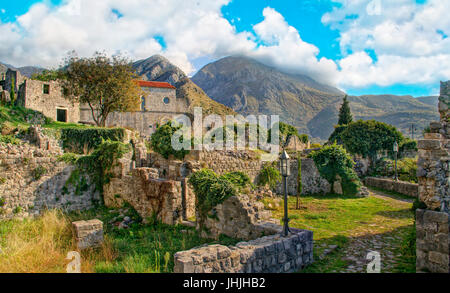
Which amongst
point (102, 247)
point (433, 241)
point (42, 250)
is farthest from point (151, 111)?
point (433, 241)

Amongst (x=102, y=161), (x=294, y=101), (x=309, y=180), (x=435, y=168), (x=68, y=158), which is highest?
(x=294, y=101)

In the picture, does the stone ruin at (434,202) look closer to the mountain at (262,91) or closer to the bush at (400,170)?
the bush at (400,170)

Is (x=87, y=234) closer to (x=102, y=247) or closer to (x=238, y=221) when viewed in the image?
(x=102, y=247)

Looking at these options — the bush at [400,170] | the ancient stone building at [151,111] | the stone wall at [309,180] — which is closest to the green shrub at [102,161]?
the stone wall at [309,180]

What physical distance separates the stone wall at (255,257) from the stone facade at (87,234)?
3.48 metres

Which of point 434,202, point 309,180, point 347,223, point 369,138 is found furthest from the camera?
point 369,138

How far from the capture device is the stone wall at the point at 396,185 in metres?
14.8

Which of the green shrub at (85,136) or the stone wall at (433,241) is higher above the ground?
the green shrub at (85,136)

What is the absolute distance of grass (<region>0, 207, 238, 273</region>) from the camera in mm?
5688

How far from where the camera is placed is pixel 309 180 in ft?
51.7

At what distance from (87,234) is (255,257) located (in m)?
4.51

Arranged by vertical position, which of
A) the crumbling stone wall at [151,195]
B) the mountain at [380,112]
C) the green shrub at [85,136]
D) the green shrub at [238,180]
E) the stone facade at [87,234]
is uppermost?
the mountain at [380,112]
